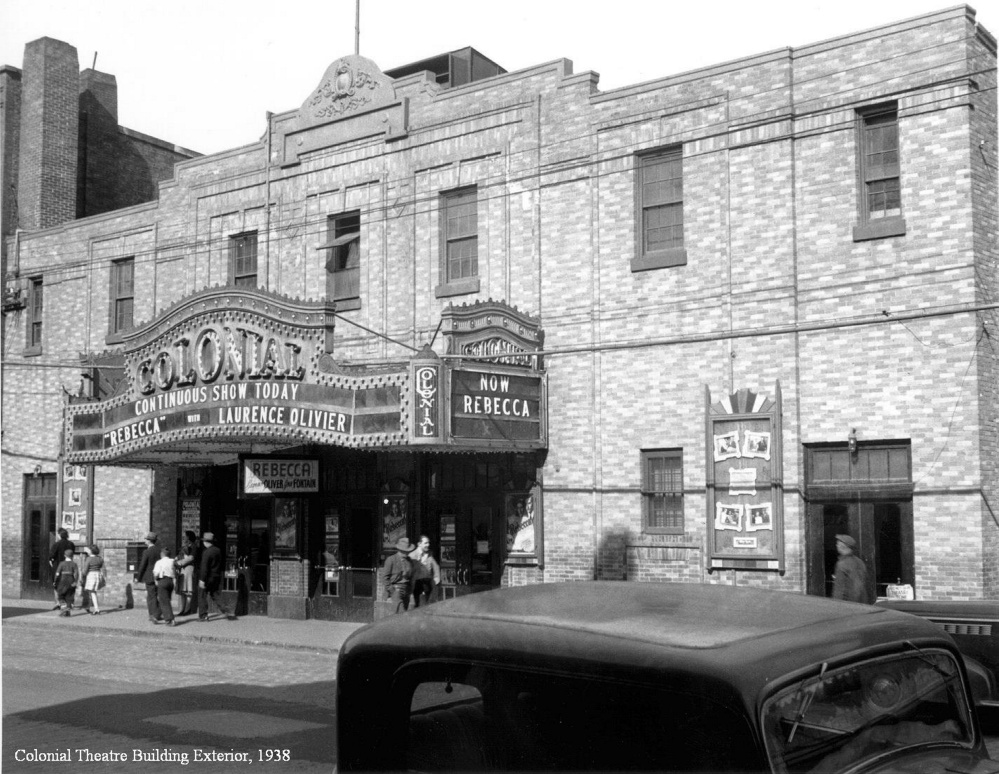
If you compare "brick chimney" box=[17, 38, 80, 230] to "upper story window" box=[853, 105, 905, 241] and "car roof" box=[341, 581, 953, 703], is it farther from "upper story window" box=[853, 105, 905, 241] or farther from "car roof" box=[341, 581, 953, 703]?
"car roof" box=[341, 581, 953, 703]

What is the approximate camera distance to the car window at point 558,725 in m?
3.38

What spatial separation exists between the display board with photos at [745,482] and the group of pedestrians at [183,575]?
10229 mm

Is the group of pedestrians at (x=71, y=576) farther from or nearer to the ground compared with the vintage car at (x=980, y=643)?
nearer to the ground

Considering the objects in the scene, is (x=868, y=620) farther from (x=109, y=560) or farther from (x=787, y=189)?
(x=109, y=560)

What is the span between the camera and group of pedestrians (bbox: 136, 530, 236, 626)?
73.6ft

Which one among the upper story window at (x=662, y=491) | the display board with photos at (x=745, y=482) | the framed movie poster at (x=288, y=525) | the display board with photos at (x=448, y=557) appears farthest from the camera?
the framed movie poster at (x=288, y=525)

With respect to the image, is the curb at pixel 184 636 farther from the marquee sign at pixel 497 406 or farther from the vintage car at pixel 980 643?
the vintage car at pixel 980 643

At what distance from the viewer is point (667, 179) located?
1877cm

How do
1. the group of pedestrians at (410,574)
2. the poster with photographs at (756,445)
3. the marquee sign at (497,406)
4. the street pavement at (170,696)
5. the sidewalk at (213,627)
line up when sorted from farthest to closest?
the sidewalk at (213,627) → the group of pedestrians at (410,574) → the marquee sign at (497,406) → the poster with photographs at (756,445) → the street pavement at (170,696)

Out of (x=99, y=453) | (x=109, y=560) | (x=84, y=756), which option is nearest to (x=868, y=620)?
(x=84, y=756)

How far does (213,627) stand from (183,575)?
2466 mm

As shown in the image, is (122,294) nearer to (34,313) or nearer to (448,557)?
(34,313)

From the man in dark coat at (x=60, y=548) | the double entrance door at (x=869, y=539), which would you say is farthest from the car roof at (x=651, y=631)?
the man in dark coat at (x=60, y=548)

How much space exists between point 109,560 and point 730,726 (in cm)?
2544
